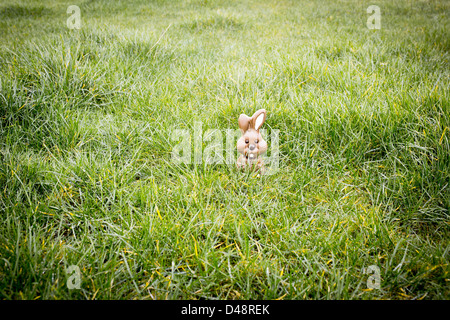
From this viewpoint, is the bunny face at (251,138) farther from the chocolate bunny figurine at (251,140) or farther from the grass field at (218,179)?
the grass field at (218,179)

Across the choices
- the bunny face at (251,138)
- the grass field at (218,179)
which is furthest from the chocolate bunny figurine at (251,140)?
the grass field at (218,179)

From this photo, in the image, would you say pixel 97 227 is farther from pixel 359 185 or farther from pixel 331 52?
pixel 331 52

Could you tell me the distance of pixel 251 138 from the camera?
190 centimetres

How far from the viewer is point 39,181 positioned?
188 centimetres

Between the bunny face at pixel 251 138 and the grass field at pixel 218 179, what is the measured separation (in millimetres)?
176

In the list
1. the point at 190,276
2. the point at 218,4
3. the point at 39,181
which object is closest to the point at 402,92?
the point at 190,276

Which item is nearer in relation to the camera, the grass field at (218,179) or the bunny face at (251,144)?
the grass field at (218,179)

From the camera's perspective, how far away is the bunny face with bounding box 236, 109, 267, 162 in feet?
6.18

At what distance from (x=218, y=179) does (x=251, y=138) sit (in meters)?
0.36

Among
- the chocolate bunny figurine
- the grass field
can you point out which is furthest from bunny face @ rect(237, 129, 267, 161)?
the grass field

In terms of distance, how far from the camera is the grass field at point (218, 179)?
142 centimetres

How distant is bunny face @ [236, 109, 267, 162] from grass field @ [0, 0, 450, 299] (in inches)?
6.9

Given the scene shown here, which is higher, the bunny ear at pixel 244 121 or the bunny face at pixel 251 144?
the bunny ear at pixel 244 121

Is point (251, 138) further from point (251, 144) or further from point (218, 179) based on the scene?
point (218, 179)
